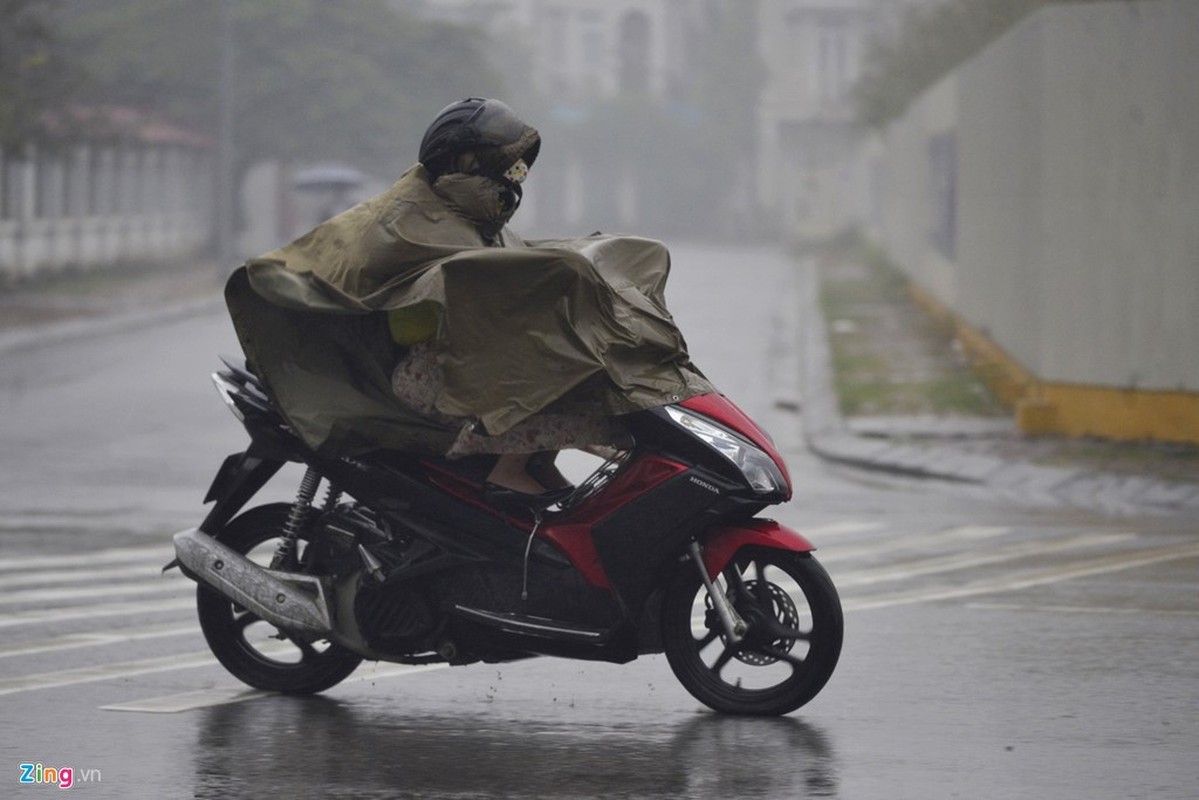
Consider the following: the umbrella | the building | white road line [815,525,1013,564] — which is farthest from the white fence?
the building

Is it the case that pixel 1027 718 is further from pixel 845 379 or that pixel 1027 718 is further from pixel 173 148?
pixel 173 148

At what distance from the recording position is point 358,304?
6.75 metres

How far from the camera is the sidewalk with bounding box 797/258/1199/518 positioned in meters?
13.7

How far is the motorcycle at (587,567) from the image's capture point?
22.7 ft

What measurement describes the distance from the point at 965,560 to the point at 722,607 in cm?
425

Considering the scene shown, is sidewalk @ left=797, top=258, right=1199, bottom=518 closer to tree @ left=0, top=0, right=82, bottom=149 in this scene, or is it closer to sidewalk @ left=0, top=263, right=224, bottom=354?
sidewalk @ left=0, top=263, right=224, bottom=354

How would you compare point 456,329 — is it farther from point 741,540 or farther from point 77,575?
point 77,575

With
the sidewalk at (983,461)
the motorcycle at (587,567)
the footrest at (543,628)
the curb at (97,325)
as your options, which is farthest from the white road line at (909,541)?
the curb at (97,325)

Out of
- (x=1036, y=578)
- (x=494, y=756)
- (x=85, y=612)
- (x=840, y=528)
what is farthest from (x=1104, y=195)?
(x=494, y=756)

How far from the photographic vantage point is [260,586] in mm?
7223

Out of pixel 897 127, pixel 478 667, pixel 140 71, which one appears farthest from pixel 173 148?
pixel 478 667

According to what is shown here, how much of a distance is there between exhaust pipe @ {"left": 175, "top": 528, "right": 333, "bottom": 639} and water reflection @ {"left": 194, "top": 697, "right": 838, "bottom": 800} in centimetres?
30

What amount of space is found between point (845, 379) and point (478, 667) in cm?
1428

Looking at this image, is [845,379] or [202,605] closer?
[202,605]
